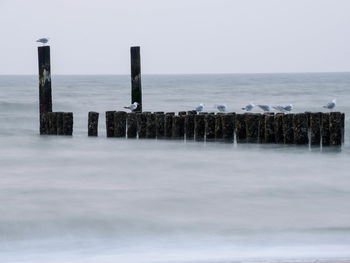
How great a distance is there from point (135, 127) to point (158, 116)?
754mm

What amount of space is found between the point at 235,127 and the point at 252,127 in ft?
1.58

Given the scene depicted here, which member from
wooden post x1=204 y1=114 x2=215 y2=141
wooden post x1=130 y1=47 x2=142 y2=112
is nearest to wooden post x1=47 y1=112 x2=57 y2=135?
wooden post x1=130 y1=47 x2=142 y2=112

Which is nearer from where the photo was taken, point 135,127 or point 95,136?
point 135,127

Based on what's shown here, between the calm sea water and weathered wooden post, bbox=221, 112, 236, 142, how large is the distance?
0.35 meters

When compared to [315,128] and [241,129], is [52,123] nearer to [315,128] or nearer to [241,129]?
[241,129]

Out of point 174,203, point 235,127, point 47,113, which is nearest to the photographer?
point 174,203

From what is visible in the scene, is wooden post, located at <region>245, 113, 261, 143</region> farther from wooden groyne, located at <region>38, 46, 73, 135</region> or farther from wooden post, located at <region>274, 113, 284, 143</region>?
wooden groyne, located at <region>38, 46, 73, 135</region>

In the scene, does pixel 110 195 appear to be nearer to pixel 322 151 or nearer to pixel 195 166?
pixel 195 166

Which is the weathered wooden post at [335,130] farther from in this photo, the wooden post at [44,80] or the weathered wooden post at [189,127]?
the wooden post at [44,80]

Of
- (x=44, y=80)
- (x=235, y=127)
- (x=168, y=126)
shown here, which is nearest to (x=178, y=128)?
(x=168, y=126)

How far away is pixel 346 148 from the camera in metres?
16.8

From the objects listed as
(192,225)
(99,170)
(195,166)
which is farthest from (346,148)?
(192,225)

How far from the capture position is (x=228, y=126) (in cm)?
1734

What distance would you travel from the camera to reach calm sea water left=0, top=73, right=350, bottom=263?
8141 mm
